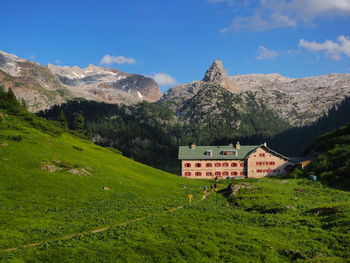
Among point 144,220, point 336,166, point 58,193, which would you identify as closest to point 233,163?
point 336,166

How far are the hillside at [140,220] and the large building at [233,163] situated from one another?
50.0 metres

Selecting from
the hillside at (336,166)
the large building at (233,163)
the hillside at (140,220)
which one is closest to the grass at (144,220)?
the hillside at (140,220)

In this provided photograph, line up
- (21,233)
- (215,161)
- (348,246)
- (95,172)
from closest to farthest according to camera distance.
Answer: (348,246) → (21,233) → (95,172) → (215,161)

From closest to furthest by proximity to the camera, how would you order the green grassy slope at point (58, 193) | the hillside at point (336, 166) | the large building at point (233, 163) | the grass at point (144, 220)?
the grass at point (144, 220)
the green grassy slope at point (58, 193)
the hillside at point (336, 166)
the large building at point (233, 163)

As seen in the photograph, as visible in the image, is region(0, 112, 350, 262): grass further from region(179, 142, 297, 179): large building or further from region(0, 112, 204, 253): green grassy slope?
region(179, 142, 297, 179): large building

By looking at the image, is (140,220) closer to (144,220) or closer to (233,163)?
(144,220)

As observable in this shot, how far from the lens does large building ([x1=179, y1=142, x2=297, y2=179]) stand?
111m

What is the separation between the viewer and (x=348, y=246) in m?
24.1

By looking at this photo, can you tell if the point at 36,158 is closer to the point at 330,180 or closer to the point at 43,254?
the point at 43,254

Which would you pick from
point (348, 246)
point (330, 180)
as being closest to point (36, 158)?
point (348, 246)

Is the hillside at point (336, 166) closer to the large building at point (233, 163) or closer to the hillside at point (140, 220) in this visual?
the hillside at point (140, 220)

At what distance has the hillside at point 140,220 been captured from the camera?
23.6m

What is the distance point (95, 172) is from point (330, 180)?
159ft

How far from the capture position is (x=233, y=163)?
4437 inches
